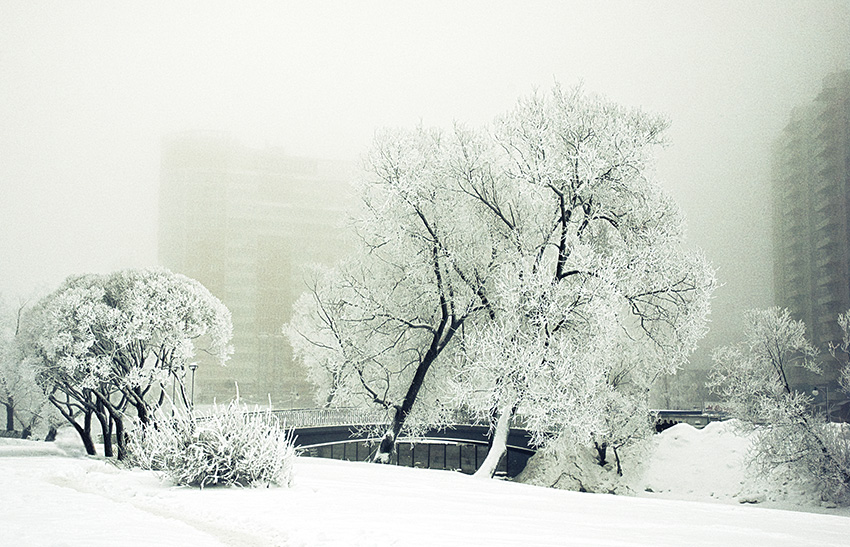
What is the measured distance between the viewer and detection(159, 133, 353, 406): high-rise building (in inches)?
1821

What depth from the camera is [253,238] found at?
5209 cm

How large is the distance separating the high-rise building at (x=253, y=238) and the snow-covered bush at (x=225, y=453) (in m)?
38.7

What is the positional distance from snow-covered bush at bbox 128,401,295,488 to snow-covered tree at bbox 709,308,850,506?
13.8m

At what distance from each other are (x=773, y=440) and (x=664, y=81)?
20980 millimetres

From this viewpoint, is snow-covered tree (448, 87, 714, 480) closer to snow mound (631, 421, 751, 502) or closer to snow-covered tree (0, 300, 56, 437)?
snow mound (631, 421, 751, 502)

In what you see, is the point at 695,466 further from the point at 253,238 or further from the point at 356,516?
the point at 253,238

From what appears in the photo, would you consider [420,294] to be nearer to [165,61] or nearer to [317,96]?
[165,61]

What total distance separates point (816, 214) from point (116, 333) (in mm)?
29594

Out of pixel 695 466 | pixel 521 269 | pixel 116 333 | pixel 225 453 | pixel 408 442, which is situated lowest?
pixel 695 466

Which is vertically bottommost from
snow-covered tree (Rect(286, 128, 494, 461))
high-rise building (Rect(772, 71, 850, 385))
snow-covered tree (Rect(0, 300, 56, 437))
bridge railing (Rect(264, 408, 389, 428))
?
bridge railing (Rect(264, 408, 389, 428))

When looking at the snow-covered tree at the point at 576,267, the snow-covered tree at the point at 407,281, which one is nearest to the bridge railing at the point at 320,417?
the snow-covered tree at the point at 407,281

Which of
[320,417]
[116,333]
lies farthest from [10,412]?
[320,417]

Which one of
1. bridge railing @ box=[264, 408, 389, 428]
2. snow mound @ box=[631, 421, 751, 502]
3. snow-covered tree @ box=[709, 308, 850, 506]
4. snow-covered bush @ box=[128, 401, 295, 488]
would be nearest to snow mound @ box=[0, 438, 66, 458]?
bridge railing @ box=[264, 408, 389, 428]

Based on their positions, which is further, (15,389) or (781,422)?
(15,389)
